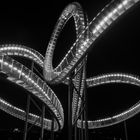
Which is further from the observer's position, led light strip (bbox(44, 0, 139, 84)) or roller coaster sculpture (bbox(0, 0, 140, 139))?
roller coaster sculpture (bbox(0, 0, 140, 139))

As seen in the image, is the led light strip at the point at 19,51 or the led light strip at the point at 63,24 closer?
the led light strip at the point at 63,24

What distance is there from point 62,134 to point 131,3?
32.1 m

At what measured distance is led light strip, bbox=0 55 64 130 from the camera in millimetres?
15805

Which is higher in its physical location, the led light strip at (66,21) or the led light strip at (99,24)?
the led light strip at (66,21)

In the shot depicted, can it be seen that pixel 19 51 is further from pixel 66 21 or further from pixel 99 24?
pixel 99 24

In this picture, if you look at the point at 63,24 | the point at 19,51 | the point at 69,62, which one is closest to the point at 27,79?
the point at 69,62

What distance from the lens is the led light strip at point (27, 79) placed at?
15805mm

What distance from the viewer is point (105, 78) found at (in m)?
24.7

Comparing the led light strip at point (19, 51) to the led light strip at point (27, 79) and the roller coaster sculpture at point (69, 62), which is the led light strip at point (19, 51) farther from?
the led light strip at point (27, 79)

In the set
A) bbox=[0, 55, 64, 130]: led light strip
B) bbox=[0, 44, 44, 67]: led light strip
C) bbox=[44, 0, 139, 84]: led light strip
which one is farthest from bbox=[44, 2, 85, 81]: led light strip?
bbox=[0, 44, 44, 67]: led light strip

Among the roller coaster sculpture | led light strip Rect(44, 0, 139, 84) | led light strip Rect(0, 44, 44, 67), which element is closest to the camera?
led light strip Rect(44, 0, 139, 84)

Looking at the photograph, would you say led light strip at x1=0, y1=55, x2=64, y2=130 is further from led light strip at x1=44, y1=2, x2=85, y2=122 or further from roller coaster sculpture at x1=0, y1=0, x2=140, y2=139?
led light strip at x1=44, y1=2, x2=85, y2=122

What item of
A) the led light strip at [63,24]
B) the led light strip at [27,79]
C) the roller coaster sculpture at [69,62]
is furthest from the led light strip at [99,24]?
the led light strip at [27,79]

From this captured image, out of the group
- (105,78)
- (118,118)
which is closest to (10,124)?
(118,118)
